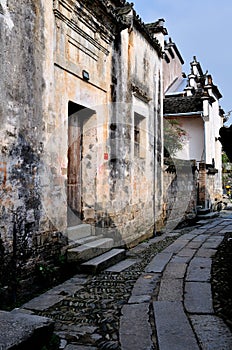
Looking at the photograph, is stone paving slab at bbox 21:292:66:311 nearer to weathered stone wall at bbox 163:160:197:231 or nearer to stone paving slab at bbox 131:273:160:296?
stone paving slab at bbox 131:273:160:296

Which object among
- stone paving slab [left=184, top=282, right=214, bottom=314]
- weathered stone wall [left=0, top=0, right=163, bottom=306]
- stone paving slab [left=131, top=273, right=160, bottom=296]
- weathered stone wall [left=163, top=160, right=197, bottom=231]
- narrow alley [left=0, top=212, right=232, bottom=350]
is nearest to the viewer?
narrow alley [left=0, top=212, right=232, bottom=350]

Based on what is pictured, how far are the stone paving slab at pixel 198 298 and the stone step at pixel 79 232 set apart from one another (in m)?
2.08

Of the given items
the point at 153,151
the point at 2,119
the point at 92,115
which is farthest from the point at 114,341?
the point at 153,151

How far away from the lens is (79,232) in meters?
6.25

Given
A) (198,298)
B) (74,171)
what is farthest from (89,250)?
(198,298)

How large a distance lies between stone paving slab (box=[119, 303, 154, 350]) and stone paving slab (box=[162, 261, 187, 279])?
1215 mm

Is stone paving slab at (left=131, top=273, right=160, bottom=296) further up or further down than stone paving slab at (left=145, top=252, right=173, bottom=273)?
further down

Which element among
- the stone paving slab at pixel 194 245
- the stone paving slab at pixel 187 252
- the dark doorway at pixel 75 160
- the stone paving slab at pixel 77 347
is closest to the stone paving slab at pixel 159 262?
the stone paving slab at pixel 187 252

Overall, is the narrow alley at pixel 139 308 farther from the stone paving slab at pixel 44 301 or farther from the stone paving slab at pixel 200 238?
the stone paving slab at pixel 200 238

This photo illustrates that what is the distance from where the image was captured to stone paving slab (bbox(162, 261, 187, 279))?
203 inches

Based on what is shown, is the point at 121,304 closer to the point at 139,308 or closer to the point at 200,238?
the point at 139,308

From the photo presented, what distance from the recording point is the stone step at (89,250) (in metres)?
5.46

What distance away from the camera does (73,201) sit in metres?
6.52

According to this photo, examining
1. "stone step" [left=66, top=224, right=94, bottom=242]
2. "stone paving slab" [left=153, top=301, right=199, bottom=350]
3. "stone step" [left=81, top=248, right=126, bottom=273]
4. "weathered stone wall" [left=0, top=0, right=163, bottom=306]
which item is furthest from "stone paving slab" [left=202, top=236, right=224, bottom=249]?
"stone paving slab" [left=153, top=301, right=199, bottom=350]
